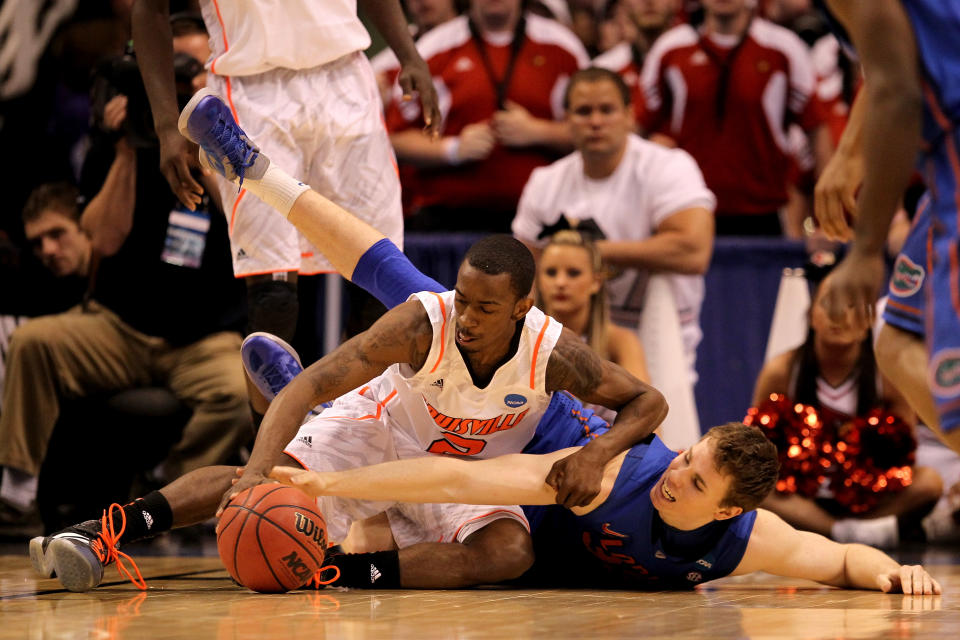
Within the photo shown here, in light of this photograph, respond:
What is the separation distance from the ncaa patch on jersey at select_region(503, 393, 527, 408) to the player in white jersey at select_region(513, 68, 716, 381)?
2157 millimetres

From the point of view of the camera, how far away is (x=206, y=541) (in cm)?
594

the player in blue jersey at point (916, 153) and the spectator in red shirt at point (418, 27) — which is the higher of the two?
the spectator in red shirt at point (418, 27)

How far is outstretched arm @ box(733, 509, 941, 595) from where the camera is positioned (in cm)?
414

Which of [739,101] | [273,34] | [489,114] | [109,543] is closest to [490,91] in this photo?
[489,114]

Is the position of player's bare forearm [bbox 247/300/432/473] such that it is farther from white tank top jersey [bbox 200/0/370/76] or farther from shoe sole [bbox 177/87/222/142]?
white tank top jersey [bbox 200/0/370/76]

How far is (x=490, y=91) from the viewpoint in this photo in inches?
281

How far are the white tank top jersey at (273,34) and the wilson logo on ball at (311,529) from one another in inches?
66.1

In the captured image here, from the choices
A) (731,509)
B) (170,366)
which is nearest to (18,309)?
(170,366)

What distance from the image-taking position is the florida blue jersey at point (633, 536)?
4113 mm

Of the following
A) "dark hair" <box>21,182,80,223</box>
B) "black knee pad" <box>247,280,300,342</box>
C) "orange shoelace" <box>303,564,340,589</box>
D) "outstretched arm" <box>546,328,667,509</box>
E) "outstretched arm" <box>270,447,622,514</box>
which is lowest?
"orange shoelace" <box>303,564,340,589</box>

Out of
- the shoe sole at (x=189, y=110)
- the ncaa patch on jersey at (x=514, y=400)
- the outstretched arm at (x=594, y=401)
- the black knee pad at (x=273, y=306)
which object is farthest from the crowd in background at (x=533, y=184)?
the ncaa patch on jersey at (x=514, y=400)

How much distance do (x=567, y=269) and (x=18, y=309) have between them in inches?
109

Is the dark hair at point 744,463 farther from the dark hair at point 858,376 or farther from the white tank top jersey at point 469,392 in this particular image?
the dark hair at point 858,376

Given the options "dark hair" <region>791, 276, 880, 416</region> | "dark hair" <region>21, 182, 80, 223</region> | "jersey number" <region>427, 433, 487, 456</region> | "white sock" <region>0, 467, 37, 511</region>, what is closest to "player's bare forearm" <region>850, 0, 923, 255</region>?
"jersey number" <region>427, 433, 487, 456</region>
